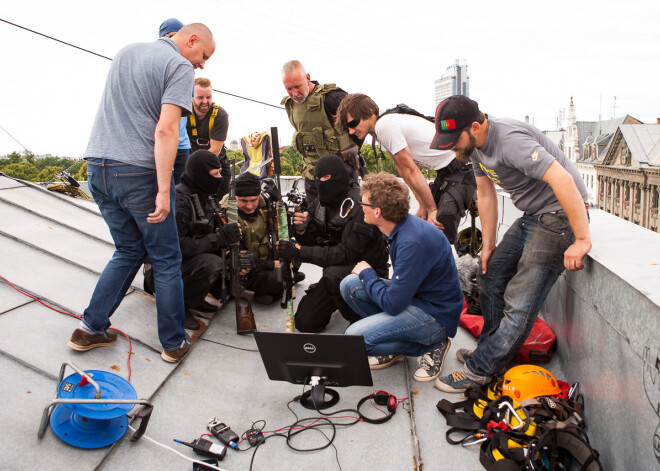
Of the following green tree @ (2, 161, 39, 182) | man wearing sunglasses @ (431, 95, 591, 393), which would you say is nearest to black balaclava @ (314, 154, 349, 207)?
man wearing sunglasses @ (431, 95, 591, 393)

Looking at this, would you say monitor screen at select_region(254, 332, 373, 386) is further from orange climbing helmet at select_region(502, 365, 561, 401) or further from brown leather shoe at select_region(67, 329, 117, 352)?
brown leather shoe at select_region(67, 329, 117, 352)

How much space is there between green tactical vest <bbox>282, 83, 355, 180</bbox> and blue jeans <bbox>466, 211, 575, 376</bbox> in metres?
2.21

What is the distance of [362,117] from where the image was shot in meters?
4.21

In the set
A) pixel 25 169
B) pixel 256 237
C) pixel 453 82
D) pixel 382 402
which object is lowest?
pixel 382 402

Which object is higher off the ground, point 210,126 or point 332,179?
point 210,126

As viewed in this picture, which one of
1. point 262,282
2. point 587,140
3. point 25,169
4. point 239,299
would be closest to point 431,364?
point 239,299

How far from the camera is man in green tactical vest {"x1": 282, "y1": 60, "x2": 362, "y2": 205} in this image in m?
4.81

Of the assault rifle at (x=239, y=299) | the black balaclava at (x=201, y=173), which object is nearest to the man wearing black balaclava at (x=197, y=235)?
the black balaclava at (x=201, y=173)

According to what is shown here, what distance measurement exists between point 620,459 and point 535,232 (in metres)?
1.25

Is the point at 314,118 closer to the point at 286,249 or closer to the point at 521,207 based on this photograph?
the point at 286,249

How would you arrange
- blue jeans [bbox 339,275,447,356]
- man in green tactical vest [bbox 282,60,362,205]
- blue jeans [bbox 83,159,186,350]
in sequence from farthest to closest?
man in green tactical vest [bbox 282,60,362,205]
blue jeans [bbox 339,275,447,356]
blue jeans [bbox 83,159,186,350]

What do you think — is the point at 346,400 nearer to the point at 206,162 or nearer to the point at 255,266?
the point at 255,266

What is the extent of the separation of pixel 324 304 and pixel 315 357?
3.72 ft

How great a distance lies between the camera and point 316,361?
9.87ft
